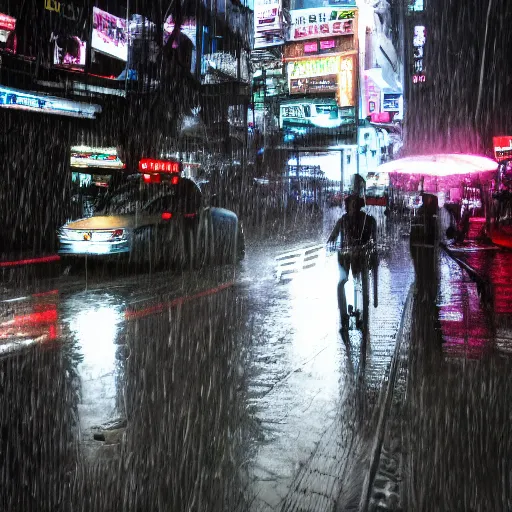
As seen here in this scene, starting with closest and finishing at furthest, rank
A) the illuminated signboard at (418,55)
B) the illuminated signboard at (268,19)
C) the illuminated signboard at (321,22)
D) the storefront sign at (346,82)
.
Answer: the illuminated signboard at (268,19) < the storefront sign at (346,82) < the illuminated signboard at (321,22) < the illuminated signboard at (418,55)

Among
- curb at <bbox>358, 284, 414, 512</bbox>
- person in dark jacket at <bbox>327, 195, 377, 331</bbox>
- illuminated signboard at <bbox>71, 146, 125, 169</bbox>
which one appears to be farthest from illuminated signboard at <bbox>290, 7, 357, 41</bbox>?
curb at <bbox>358, 284, 414, 512</bbox>

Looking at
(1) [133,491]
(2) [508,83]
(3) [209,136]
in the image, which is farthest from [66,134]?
(2) [508,83]

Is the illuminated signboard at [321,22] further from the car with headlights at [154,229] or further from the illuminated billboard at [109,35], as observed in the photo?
the car with headlights at [154,229]

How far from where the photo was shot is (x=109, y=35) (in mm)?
22781

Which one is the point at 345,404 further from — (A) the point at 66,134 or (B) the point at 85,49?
(B) the point at 85,49

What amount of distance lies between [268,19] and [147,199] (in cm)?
2944

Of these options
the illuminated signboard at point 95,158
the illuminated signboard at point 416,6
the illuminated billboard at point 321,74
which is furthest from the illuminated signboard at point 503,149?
the illuminated signboard at point 416,6

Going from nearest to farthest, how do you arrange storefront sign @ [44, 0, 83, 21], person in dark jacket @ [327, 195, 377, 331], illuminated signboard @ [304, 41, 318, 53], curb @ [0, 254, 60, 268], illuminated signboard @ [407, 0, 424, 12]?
person in dark jacket @ [327, 195, 377, 331] → curb @ [0, 254, 60, 268] → storefront sign @ [44, 0, 83, 21] → illuminated signboard @ [304, 41, 318, 53] → illuminated signboard @ [407, 0, 424, 12]

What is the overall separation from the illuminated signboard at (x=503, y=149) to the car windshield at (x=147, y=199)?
18182mm

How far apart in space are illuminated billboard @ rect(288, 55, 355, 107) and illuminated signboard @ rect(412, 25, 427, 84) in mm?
23934

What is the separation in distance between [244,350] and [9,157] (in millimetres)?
14261

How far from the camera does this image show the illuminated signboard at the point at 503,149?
2797 centimetres

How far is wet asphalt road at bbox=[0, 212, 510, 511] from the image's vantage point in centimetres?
363

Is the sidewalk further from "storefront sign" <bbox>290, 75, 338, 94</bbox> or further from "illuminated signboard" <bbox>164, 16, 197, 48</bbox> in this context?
"storefront sign" <bbox>290, 75, 338, 94</bbox>
